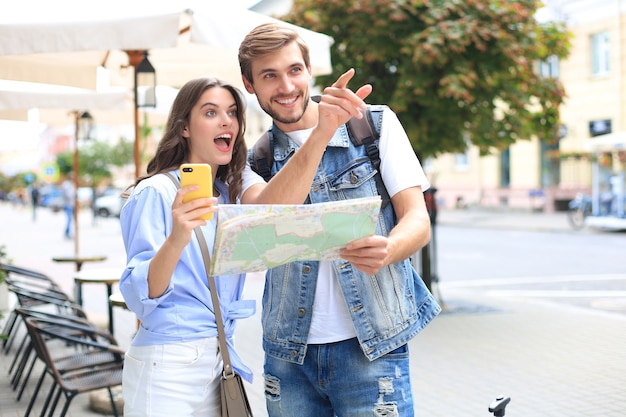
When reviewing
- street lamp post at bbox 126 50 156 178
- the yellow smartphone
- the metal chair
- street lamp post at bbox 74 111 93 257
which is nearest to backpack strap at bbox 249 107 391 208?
the yellow smartphone

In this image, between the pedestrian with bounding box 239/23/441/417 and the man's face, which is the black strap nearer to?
the pedestrian with bounding box 239/23/441/417

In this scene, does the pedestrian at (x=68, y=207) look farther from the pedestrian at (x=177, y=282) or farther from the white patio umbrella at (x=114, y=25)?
the pedestrian at (x=177, y=282)

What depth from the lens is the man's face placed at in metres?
2.25

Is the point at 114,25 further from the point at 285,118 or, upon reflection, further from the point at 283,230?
the point at 283,230

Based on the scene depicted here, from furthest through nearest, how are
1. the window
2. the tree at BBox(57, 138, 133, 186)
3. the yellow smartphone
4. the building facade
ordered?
the tree at BBox(57, 138, 133, 186), the window, the building facade, the yellow smartphone

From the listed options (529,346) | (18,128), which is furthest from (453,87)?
(18,128)

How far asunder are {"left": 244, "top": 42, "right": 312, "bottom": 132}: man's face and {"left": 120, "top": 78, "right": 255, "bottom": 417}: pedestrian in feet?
0.42

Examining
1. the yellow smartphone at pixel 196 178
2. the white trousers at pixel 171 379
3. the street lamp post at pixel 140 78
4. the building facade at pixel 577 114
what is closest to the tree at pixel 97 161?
the building facade at pixel 577 114

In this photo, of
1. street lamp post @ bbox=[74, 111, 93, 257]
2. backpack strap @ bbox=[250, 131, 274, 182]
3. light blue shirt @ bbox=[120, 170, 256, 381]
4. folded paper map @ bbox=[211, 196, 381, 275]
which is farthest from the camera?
street lamp post @ bbox=[74, 111, 93, 257]

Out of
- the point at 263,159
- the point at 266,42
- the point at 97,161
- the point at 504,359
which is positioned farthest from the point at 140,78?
the point at 97,161

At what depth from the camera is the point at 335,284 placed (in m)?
2.37

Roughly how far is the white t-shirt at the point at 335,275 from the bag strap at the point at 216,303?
0.25 m

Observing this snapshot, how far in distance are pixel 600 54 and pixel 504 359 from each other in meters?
23.8

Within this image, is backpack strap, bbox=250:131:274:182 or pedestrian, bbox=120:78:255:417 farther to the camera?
backpack strap, bbox=250:131:274:182
